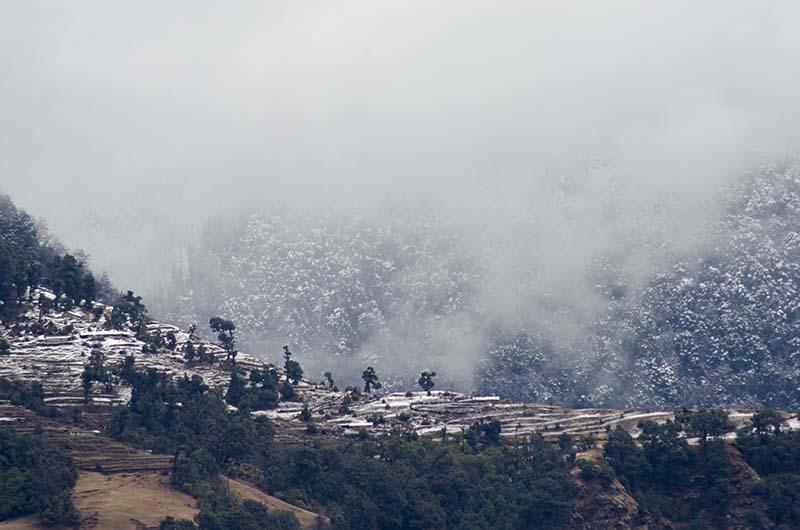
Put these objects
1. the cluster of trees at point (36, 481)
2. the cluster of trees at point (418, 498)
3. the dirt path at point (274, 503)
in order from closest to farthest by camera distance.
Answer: the cluster of trees at point (36, 481), the dirt path at point (274, 503), the cluster of trees at point (418, 498)

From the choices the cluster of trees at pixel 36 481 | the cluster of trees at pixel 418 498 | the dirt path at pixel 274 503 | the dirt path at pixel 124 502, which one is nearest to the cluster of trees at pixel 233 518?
the dirt path at pixel 124 502

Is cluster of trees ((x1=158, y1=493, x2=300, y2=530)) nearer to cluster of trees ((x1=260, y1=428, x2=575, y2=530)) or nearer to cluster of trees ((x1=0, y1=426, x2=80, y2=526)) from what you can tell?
cluster of trees ((x1=260, y1=428, x2=575, y2=530))

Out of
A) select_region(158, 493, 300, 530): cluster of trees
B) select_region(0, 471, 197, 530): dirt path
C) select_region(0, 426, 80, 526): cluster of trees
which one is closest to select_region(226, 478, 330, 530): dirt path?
select_region(158, 493, 300, 530): cluster of trees

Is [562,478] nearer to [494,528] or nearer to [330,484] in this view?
[494,528]

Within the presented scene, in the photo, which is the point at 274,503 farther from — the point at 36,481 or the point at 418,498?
the point at 36,481

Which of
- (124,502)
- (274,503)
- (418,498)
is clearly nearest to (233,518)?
(124,502)

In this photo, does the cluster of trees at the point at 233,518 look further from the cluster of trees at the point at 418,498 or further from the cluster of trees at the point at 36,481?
the cluster of trees at the point at 36,481

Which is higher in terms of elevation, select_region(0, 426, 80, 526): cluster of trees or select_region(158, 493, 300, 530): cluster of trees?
select_region(0, 426, 80, 526): cluster of trees

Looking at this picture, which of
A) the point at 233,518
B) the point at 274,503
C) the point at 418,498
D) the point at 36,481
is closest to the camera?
the point at 233,518

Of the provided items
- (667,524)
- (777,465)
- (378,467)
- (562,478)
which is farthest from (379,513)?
(777,465)
